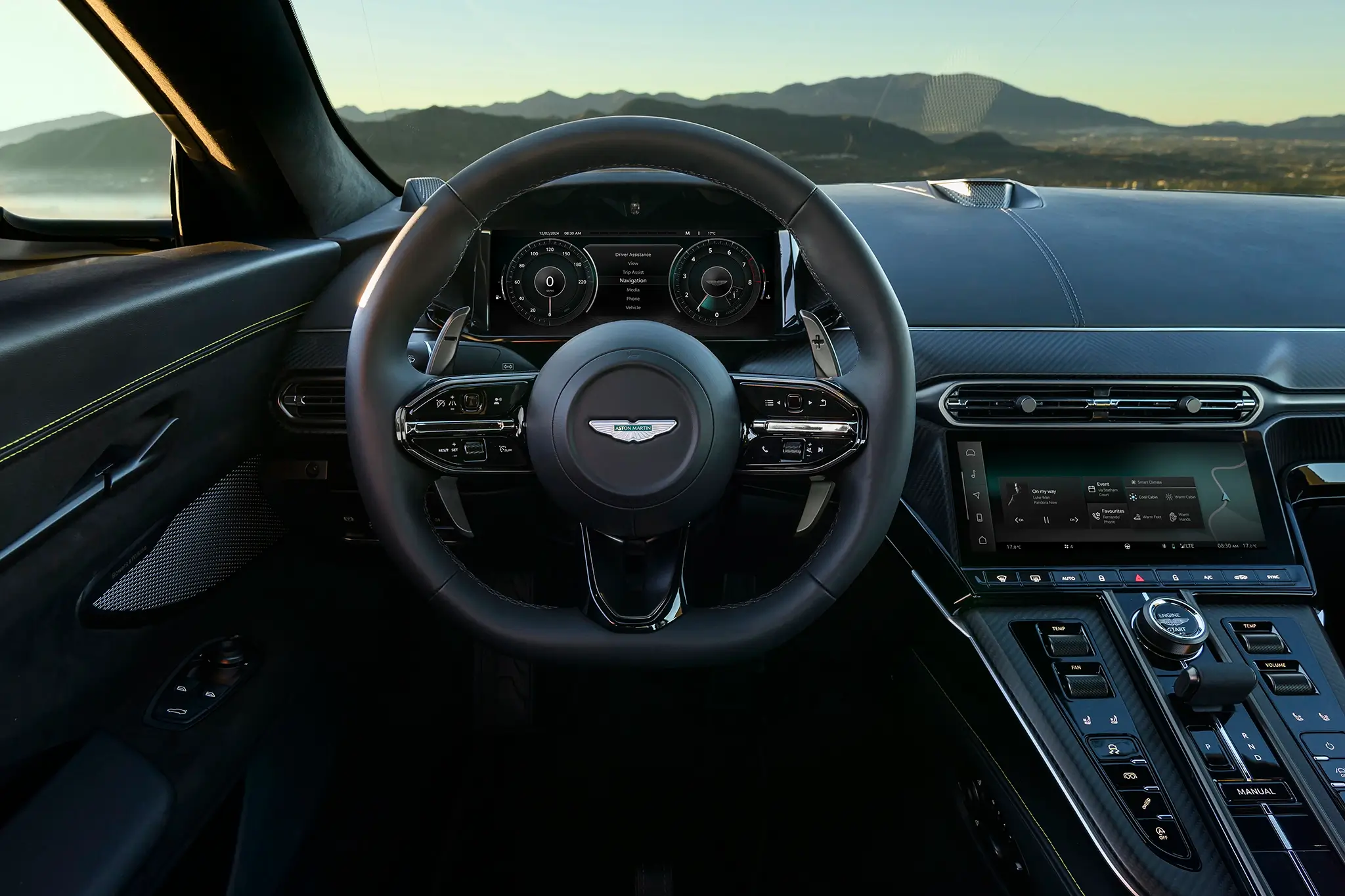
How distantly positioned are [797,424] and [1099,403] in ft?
2.60

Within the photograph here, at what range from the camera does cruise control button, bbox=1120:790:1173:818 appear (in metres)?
1.47

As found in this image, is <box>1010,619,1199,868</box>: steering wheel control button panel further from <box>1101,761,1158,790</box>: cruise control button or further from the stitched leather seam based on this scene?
the stitched leather seam

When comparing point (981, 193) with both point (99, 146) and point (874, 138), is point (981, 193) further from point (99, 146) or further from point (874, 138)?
point (99, 146)

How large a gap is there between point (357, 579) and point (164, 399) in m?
0.87

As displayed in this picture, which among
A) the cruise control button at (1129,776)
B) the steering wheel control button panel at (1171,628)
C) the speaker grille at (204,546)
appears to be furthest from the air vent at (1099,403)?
the speaker grille at (204,546)

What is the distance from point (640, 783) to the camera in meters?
2.28

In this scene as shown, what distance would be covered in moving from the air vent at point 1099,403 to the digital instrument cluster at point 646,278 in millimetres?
426

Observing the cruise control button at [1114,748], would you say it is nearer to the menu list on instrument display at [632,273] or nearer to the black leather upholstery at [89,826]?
the menu list on instrument display at [632,273]

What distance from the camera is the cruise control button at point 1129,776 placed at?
1507 millimetres

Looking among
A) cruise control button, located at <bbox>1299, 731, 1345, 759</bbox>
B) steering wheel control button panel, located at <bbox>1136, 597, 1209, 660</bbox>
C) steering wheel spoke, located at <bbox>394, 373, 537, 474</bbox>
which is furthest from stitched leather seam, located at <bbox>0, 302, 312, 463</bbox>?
cruise control button, located at <bbox>1299, 731, 1345, 759</bbox>

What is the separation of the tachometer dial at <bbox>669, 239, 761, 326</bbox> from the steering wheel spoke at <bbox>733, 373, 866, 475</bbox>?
54cm

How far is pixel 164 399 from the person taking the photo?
1529 millimetres

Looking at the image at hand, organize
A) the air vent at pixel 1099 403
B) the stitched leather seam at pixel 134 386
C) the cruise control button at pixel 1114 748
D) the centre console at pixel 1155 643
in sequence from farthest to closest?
the air vent at pixel 1099 403 → the cruise control button at pixel 1114 748 → the centre console at pixel 1155 643 → the stitched leather seam at pixel 134 386

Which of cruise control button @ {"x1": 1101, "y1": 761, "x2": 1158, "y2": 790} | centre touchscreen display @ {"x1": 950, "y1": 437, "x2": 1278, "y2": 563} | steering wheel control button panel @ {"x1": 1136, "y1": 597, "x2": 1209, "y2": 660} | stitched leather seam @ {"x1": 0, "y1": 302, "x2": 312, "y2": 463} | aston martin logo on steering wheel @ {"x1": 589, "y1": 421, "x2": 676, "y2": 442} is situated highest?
stitched leather seam @ {"x1": 0, "y1": 302, "x2": 312, "y2": 463}
